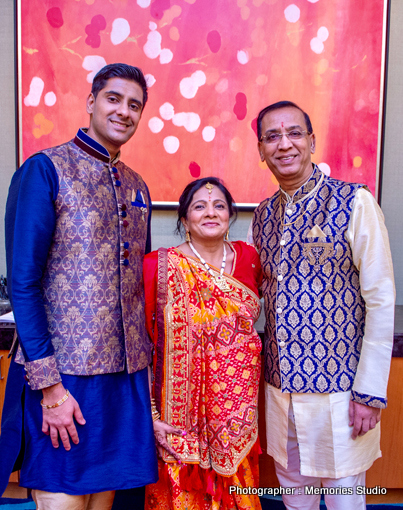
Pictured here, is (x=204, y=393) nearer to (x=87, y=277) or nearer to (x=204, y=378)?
(x=204, y=378)

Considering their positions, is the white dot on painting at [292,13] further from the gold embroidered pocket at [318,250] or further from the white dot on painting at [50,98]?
the gold embroidered pocket at [318,250]

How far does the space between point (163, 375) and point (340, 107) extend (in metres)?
1.83

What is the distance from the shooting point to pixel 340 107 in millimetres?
2113

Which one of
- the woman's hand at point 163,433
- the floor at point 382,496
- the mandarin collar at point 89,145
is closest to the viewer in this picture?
the mandarin collar at point 89,145

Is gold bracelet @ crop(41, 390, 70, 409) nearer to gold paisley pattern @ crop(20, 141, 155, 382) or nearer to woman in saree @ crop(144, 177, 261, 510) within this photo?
gold paisley pattern @ crop(20, 141, 155, 382)

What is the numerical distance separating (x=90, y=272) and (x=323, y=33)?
198cm

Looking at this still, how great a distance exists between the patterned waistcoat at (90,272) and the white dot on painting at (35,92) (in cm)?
118

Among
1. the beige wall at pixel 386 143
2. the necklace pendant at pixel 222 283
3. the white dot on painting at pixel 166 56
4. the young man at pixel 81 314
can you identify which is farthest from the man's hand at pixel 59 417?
the white dot on painting at pixel 166 56

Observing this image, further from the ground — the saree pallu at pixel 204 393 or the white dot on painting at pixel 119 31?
the white dot on painting at pixel 119 31

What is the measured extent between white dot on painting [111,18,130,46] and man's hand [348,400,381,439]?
7.17ft

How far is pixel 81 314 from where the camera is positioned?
107 cm

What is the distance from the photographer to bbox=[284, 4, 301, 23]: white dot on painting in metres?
2.06

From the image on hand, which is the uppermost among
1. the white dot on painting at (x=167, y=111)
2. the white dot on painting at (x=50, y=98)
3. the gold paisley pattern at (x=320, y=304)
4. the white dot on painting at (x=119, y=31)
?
the white dot on painting at (x=119, y=31)

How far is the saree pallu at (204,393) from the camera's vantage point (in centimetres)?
131
